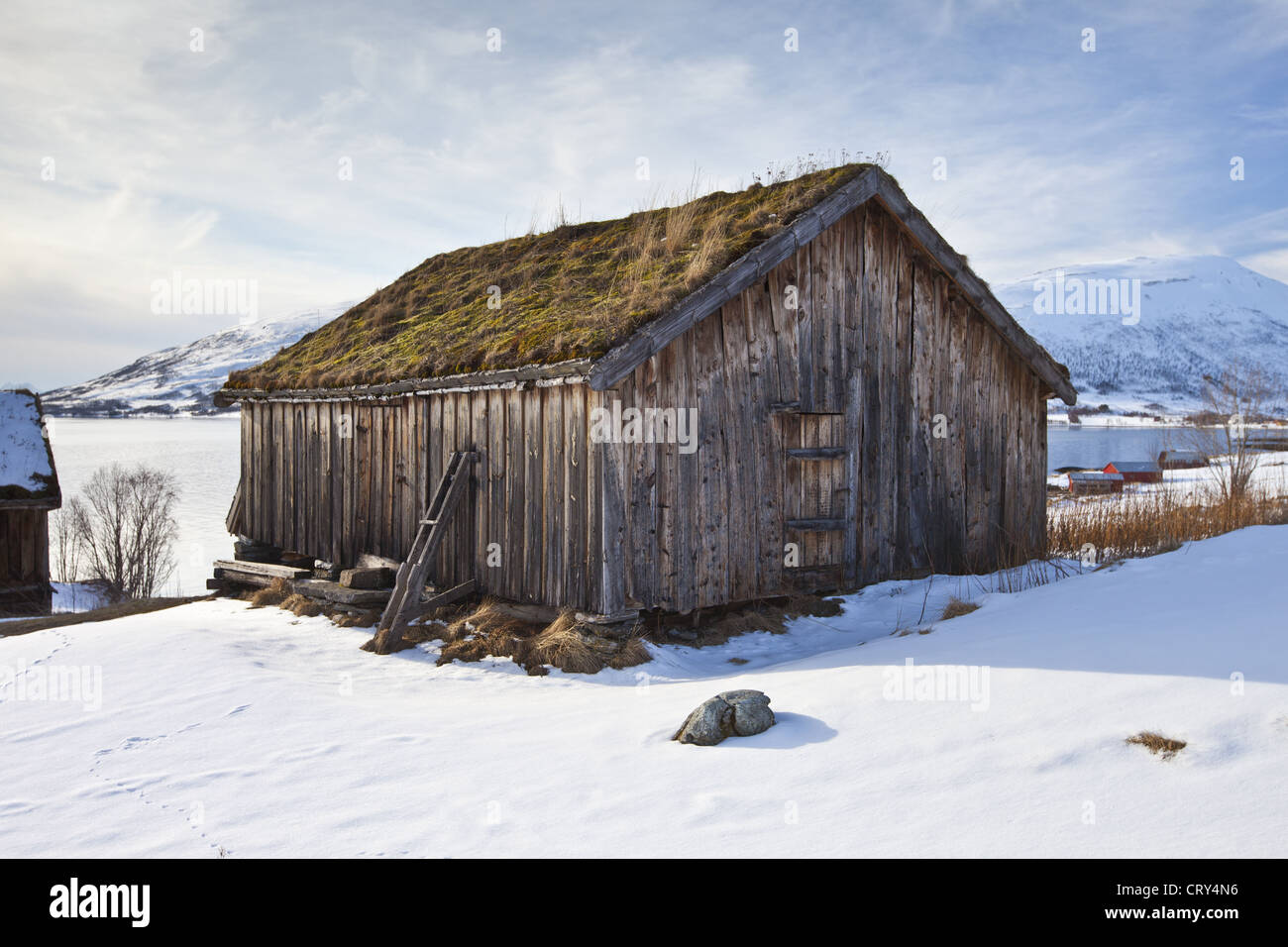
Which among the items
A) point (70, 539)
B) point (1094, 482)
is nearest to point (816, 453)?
point (1094, 482)

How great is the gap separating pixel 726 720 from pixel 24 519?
2059 centimetres

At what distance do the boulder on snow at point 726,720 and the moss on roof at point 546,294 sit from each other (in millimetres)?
3759

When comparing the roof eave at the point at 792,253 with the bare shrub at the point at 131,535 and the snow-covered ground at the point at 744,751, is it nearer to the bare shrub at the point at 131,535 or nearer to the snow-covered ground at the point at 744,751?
the snow-covered ground at the point at 744,751

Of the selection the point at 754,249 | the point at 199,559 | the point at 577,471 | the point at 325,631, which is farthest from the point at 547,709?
the point at 199,559

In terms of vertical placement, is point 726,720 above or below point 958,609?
below

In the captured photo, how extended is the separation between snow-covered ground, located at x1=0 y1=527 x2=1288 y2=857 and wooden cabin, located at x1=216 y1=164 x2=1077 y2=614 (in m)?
1.74

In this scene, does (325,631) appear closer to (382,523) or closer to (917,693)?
(382,523)

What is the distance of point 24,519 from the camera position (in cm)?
1978

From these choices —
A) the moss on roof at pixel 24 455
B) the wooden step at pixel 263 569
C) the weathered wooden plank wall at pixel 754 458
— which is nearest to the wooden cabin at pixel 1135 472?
the weathered wooden plank wall at pixel 754 458

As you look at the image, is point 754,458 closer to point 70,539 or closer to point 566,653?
point 566,653

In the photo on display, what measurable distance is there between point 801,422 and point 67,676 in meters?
7.75

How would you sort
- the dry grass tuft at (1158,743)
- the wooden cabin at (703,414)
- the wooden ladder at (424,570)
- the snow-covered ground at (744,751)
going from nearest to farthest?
the snow-covered ground at (744,751), the dry grass tuft at (1158,743), the wooden cabin at (703,414), the wooden ladder at (424,570)

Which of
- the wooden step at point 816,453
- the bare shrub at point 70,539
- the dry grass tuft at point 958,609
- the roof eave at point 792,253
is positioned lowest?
the bare shrub at point 70,539

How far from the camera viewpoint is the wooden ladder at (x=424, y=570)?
908cm
